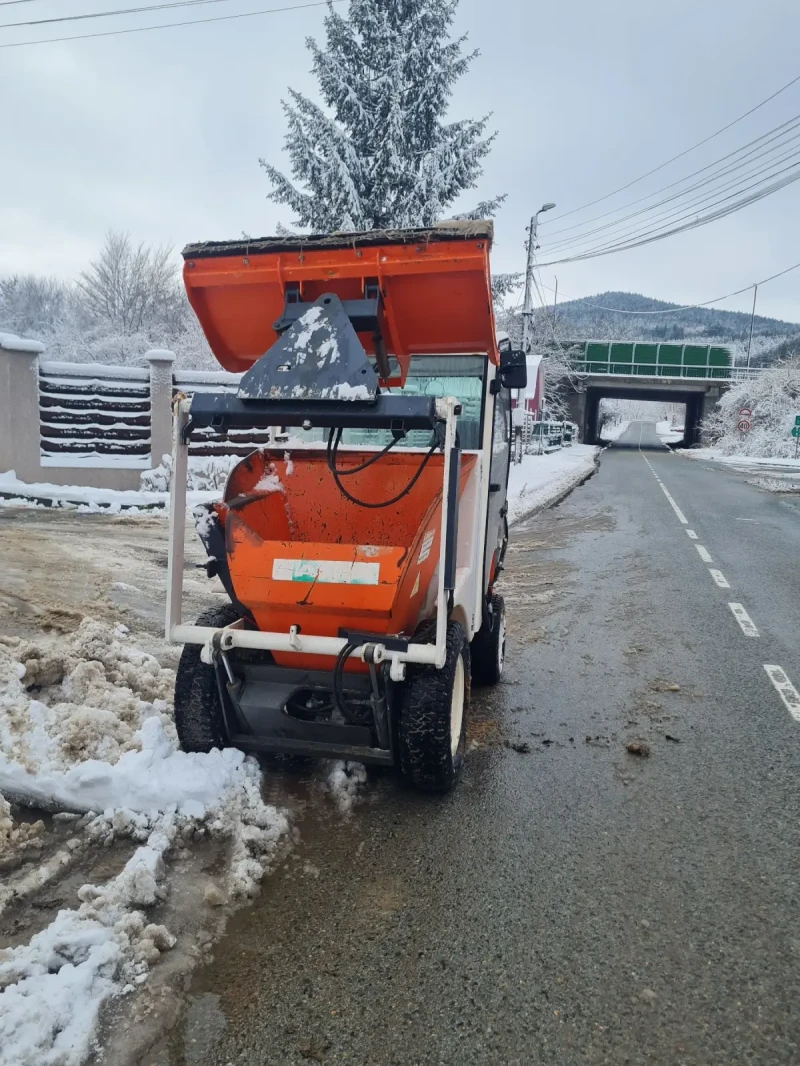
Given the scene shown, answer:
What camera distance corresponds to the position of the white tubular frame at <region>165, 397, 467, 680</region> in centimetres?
309

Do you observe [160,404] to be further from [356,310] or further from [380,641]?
[380,641]

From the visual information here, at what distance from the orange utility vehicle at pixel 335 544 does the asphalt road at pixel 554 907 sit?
1.50ft

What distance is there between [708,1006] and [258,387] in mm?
2847

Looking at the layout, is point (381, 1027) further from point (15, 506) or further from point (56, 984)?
point (15, 506)

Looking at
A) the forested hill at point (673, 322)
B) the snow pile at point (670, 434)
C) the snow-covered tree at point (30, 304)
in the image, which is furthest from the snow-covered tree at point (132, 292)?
the forested hill at point (673, 322)

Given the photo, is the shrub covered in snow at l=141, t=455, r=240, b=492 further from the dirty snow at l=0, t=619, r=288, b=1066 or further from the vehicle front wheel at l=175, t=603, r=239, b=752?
the vehicle front wheel at l=175, t=603, r=239, b=752

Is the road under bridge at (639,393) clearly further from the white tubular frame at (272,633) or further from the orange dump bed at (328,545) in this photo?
the white tubular frame at (272,633)

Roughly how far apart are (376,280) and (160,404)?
1059 cm

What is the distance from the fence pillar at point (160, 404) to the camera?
13.1 meters

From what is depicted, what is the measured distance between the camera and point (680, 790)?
12.5 ft

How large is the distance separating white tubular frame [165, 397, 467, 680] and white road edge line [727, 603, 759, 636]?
4.75 m

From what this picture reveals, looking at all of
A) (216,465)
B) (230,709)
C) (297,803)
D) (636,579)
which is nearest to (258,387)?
(230,709)

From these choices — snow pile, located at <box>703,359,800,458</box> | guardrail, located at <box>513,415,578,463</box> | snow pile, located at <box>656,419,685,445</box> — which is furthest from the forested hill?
guardrail, located at <box>513,415,578,463</box>

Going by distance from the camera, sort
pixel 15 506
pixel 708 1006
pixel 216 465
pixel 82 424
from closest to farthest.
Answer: pixel 708 1006, pixel 15 506, pixel 82 424, pixel 216 465
